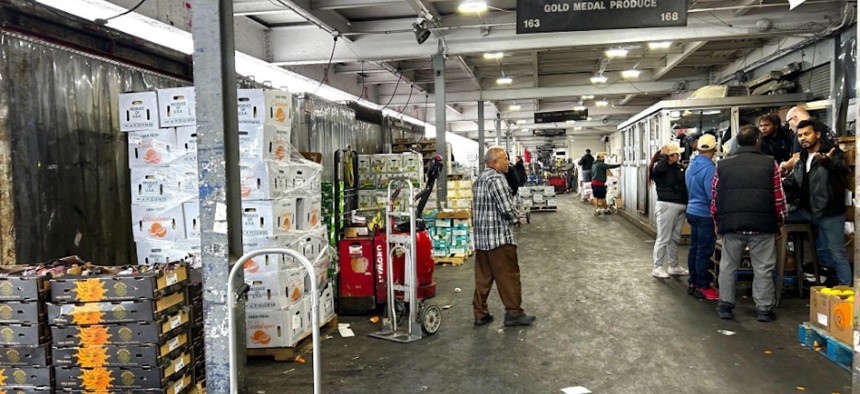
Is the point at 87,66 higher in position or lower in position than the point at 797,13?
lower

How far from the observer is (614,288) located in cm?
695

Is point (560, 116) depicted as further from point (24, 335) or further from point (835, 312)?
point (24, 335)

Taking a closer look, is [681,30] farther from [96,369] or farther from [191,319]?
[96,369]

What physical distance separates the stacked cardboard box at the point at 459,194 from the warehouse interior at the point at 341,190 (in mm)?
63

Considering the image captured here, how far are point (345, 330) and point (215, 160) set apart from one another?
2850 mm

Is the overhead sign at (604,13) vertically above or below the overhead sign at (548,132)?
below

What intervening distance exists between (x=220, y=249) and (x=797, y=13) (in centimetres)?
960

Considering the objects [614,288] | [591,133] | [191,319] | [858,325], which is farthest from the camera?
[591,133]

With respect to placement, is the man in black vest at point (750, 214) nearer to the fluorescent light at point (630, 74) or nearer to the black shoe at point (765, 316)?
the black shoe at point (765, 316)

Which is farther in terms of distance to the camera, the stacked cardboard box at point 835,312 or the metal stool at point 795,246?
the metal stool at point 795,246

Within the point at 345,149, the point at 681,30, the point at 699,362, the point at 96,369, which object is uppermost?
the point at 681,30

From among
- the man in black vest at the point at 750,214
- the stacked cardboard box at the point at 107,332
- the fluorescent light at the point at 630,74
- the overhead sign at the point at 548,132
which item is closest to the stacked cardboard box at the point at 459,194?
the man in black vest at the point at 750,214

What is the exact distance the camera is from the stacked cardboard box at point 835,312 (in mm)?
4074

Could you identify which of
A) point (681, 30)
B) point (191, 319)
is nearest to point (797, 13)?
point (681, 30)
